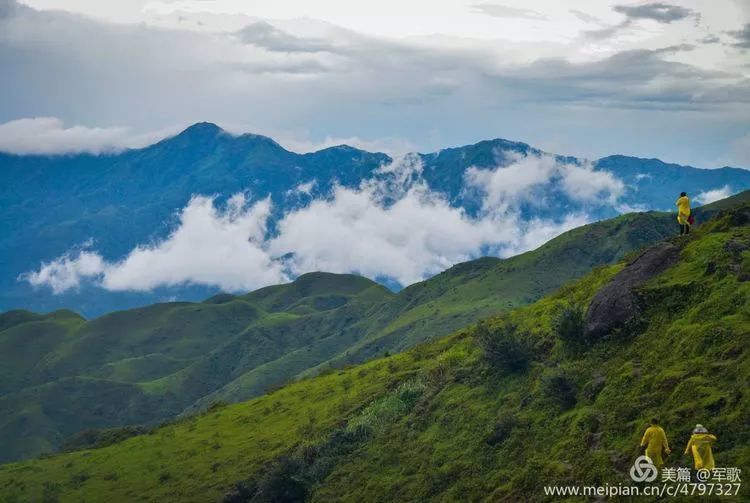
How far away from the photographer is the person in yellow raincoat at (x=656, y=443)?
89.9 ft

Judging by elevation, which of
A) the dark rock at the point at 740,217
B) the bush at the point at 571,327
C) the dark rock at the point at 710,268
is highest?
the dark rock at the point at 740,217

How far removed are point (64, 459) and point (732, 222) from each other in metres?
87.5

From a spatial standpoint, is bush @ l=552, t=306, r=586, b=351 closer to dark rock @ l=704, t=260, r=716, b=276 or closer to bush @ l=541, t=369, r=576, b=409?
bush @ l=541, t=369, r=576, b=409

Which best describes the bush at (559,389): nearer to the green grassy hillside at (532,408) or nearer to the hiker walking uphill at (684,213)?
the green grassy hillside at (532,408)

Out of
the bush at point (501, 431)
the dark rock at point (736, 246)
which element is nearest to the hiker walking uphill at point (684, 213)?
the dark rock at point (736, 246)

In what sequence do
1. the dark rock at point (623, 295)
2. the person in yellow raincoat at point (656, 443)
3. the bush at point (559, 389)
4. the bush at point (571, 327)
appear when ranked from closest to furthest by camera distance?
the person in yellow raincoat at point (656, 443)
the bush at point (559, 389)
the dark rock at point (623, 295)
the bush at point (571, 327)

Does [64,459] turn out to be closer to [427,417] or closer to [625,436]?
[427,417]

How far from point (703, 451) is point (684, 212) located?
1006 inches

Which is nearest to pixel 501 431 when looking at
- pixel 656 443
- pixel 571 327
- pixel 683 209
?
pixel 571 327

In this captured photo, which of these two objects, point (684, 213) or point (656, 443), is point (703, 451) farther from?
point (684, 213)

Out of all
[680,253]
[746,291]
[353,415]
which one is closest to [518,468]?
[746,291]

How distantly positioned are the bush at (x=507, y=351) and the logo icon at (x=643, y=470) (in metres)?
18.4

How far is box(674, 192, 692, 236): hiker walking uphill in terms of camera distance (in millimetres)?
46972

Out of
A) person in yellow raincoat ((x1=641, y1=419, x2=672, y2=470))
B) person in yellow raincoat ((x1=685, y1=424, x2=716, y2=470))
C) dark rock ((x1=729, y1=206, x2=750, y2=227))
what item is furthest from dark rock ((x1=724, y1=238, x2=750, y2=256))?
person in yellow raincoat ((x1=685, y1=424, x2=716, y2=470))
